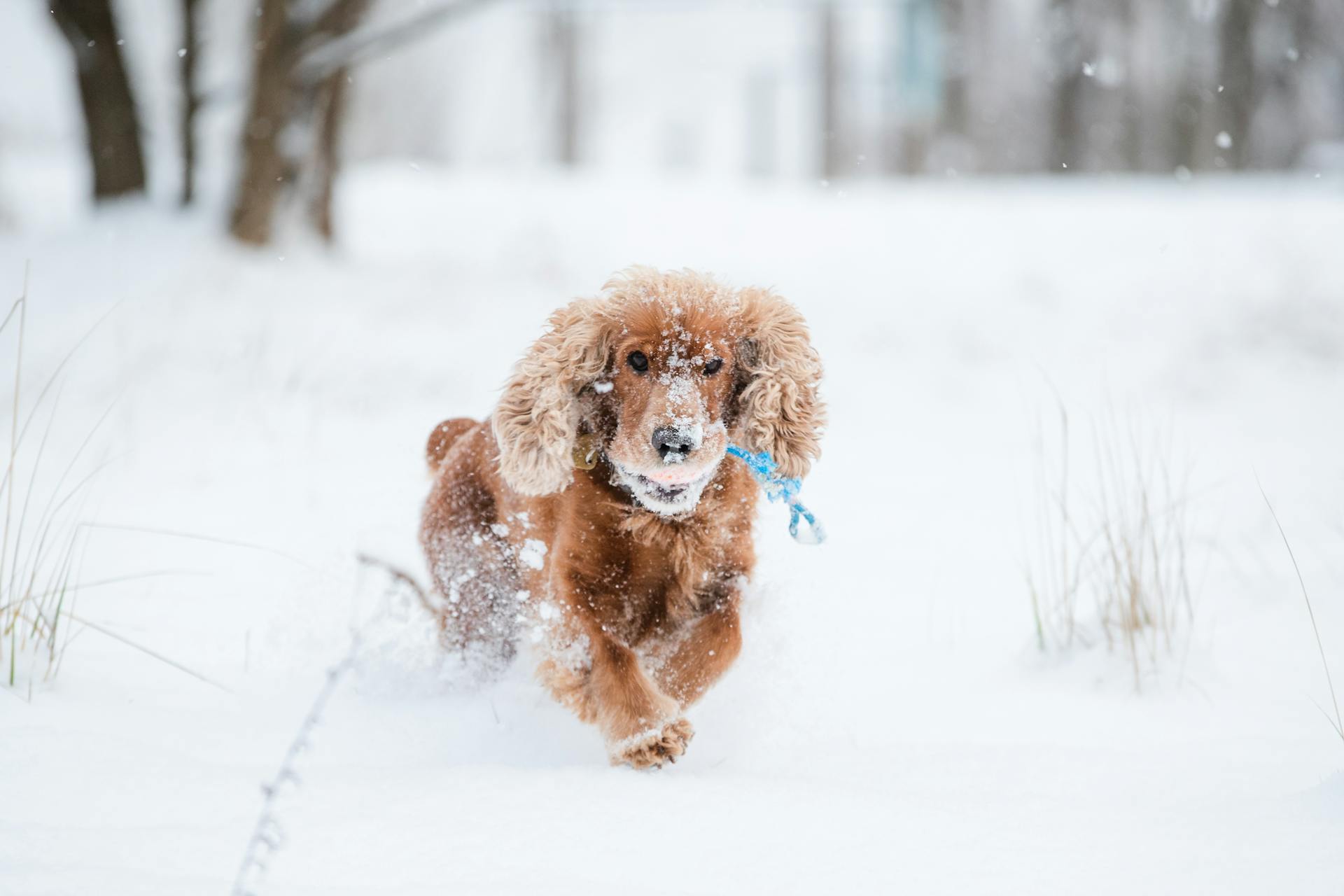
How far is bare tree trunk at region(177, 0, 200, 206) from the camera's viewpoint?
28.2 ft

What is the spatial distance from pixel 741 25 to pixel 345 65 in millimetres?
11591

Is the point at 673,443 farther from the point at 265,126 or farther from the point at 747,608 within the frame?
the point at 265,126

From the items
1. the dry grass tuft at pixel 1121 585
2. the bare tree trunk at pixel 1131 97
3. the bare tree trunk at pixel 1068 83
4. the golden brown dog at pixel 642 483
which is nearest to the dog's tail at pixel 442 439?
the golden brown dog at pixel 642 483

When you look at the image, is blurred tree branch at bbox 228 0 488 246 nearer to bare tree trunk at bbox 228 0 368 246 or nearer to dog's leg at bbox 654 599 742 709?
bare tree trunk at bbox 228 0 368 246

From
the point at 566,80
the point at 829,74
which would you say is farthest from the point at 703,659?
the point at 566,80

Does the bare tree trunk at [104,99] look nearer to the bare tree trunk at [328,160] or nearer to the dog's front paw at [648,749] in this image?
the bare tree trunk at [328,160]

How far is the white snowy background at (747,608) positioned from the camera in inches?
71.6

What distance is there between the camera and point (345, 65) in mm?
8367

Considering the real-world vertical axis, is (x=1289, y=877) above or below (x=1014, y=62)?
below

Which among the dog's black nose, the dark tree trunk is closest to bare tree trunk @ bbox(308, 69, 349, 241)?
the dark tree trunk

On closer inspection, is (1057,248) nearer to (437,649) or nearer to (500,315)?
(500,315)

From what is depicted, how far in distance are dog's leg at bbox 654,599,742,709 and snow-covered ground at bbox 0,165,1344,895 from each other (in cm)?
17

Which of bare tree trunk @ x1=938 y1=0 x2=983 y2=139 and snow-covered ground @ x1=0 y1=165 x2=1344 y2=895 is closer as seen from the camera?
snow-covered ground @ x1=0 y1=165 x2=1344 y2=895

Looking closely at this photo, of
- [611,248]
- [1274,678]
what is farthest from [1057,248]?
[1274,678]
